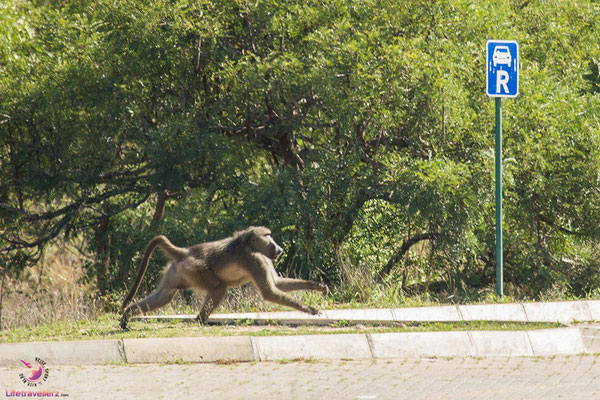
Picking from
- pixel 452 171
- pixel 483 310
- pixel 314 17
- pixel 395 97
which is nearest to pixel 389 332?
pixel 483 310

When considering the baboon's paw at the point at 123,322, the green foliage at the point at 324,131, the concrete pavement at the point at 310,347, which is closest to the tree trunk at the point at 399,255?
the green foliage at the point at 324,131

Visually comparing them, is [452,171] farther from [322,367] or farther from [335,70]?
[322,367]

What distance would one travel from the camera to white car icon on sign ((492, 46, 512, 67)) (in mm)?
11156

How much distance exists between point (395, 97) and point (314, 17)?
208 cm

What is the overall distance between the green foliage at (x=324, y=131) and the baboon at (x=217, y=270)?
3.37 meters

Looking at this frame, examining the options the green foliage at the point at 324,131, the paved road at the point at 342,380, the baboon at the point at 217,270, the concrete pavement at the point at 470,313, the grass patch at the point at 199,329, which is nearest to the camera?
the paved road at the point at 342,380

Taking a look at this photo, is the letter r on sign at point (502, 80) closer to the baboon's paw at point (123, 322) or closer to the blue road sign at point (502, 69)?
the blue road sign at point (502, 69)

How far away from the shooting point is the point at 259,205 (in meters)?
13.9

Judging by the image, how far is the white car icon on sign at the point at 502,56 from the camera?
11.2 metres

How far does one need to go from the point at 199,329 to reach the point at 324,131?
7.04 meters

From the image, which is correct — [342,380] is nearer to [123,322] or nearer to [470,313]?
[123,322]

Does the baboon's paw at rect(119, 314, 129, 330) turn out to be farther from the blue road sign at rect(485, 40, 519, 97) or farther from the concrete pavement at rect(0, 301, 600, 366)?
the blue road sign at rect(485, 40, 519, 97)

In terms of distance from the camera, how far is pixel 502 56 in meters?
11.2

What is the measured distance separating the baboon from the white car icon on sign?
419 cm
